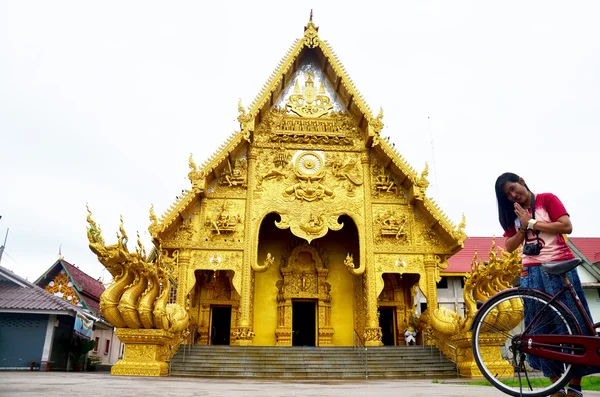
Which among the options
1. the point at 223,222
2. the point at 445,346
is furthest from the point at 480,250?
the point at 223,222

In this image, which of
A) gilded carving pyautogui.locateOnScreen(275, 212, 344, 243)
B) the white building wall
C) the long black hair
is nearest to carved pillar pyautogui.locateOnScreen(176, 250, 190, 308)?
gilded carving pyautogui.locateOnScreen(275, 212, 344, 243)

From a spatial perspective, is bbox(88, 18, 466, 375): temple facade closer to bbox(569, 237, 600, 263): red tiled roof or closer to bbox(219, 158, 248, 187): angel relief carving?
bbox(219, 158, 248, 187): angel relief carving

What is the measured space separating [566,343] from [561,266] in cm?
43

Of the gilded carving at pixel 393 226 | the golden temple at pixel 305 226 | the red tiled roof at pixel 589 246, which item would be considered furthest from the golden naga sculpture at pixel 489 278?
the red tiled roof at pixel 589 246

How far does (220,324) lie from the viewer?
46.1 ft

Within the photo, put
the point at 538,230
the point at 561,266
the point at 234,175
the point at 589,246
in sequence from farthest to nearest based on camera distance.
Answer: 1. the point at 589,246
2. the point at 234,175
3. the point at 538,230
4. the point at 561,266

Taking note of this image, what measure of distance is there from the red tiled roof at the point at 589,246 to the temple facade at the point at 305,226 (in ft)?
31.5

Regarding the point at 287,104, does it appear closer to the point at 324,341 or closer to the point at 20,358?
the point at 324,341

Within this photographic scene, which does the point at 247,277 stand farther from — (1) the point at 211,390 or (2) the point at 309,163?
(1) the point at 211,390

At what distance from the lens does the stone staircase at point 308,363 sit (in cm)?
921

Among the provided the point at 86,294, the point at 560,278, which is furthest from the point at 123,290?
the point at 86,294

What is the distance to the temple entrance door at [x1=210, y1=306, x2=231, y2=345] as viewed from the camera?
13930mm

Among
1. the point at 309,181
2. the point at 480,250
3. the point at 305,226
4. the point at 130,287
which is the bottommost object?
the point at 130,287

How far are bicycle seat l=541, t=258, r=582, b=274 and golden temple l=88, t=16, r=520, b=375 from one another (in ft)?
28.8
